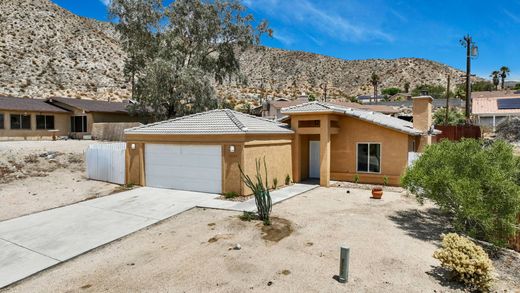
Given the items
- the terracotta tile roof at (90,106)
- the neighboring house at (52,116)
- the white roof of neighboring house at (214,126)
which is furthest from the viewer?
the terracotta tile roof at (90,106)

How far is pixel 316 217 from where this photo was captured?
11414 mm

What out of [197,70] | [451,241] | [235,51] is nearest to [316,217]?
[451,241]

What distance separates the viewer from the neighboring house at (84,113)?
3284cm

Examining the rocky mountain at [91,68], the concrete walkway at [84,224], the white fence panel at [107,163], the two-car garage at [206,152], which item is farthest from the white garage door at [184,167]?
the rocky mountain at [91,68]

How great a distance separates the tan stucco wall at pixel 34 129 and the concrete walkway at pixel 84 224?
70.1 ft

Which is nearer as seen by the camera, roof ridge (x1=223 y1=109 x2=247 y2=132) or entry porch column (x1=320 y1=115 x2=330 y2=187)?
roof ridge (x1=223 y1=109 x2=247 y2=132)

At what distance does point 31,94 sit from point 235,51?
3306cm

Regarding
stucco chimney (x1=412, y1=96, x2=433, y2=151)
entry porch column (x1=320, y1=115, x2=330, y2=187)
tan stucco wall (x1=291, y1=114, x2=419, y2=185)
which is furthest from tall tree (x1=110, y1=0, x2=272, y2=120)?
stucco chimney (x1=412, y1=96, x2=433, y2=151)

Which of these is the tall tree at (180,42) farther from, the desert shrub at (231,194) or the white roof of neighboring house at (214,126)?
the desert shrub at (231,194)

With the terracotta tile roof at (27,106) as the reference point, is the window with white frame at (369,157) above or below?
below

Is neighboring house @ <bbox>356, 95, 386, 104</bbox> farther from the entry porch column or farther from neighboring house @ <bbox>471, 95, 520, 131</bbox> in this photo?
the entry porch column

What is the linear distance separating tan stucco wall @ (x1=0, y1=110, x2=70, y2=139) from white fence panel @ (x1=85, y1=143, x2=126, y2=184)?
53.3 feet

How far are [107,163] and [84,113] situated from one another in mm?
18035

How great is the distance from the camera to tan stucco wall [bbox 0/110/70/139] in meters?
28.9
